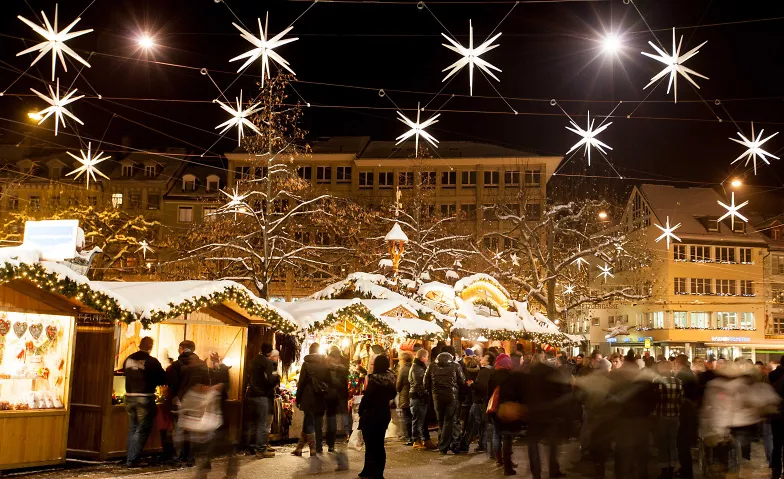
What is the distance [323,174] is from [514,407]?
2204 inches

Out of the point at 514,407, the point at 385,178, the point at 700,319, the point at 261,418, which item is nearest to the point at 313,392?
the point at 261,418

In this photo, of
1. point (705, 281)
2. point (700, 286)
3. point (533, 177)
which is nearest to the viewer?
point (700, 286)

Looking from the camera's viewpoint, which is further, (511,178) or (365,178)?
(365,178)

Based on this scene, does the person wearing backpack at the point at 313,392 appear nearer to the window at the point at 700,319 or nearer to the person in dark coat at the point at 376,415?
the person in dark coat at the point at 376,415

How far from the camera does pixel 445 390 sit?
14031 millimetres

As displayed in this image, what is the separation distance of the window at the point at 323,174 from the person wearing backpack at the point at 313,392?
175ft

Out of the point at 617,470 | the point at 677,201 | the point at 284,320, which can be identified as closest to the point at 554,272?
the point at 284,320

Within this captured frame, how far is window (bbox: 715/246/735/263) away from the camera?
5941 centimetres

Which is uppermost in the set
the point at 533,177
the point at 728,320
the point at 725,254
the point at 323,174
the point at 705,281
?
the point at 323,174

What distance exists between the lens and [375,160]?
64812 millimetres

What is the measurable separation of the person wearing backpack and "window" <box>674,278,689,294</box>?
50.8m

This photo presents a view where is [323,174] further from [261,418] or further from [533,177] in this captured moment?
[261,418]

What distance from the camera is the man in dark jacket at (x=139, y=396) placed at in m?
11.7

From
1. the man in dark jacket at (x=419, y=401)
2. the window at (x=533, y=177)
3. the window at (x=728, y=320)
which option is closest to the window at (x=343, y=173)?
the window at (x=533, y=177)
